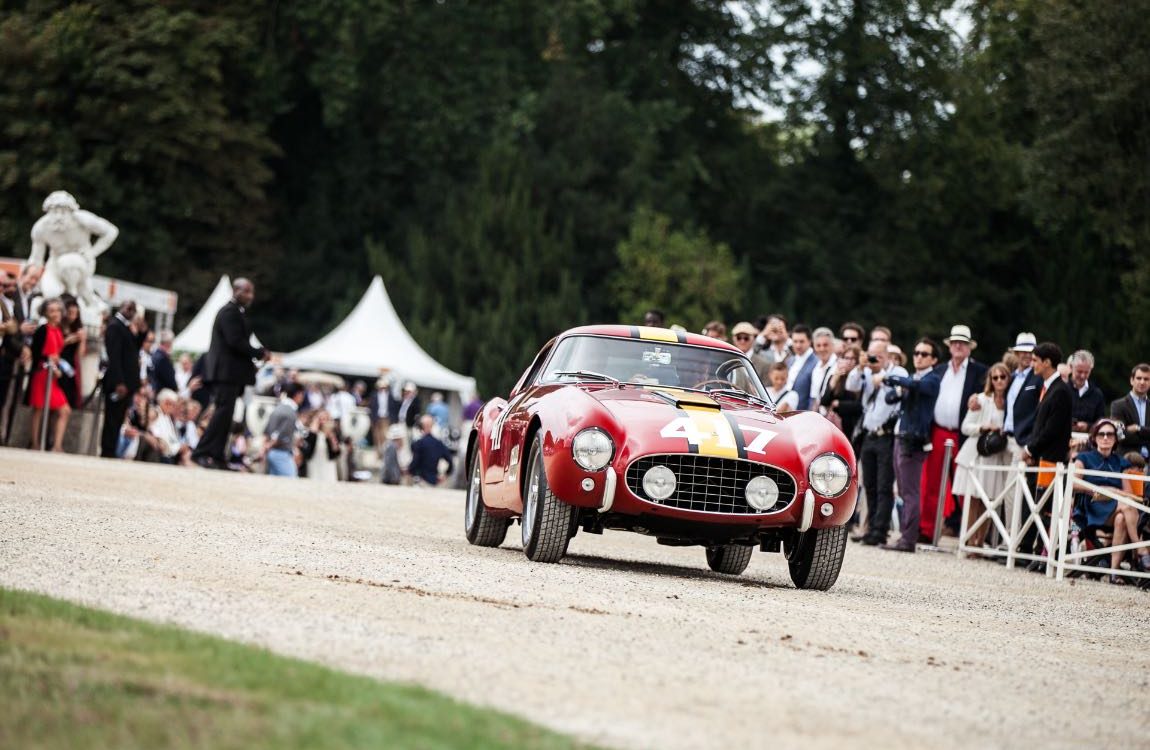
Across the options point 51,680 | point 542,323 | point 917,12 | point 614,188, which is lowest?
point 51,680

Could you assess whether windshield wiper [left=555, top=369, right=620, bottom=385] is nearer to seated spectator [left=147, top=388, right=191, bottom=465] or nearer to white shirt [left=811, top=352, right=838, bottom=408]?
white shirt [left=811, top=352, right=838, bottom=408]

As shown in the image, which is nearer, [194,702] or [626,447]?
[194,702]

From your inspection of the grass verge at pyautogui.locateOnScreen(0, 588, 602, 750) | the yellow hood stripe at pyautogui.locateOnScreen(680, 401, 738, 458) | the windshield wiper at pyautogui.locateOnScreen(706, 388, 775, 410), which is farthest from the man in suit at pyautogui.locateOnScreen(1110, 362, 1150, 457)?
the grass verge at pyautogui.locateOnScreen(0, 588, 602, 750)

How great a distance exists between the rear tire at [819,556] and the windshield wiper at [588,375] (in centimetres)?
177

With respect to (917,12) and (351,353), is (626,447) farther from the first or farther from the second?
(917,12)

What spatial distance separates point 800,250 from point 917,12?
27.4 ft

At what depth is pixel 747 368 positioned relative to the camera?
13906mm

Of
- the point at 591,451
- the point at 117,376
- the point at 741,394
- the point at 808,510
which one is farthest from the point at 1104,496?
the point at 117,376

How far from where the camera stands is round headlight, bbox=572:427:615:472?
11.9m

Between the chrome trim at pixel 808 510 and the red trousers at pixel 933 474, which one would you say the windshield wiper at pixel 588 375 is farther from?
the red trousers at pixel 933 474

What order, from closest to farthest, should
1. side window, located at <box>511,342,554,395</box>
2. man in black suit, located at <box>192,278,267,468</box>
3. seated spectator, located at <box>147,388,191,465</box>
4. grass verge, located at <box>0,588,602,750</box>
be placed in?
1. grass verge, located at <box>0,588,602,750</box>
2. side window, located at <box>511,342,554,395</box>
3. man in black suit, located at <box>192,278,267,468</box>
4. seated spectator, located at <box>147,388,191,465</box>

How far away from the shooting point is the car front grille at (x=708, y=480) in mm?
11969

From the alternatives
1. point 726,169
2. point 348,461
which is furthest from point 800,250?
point 348,461

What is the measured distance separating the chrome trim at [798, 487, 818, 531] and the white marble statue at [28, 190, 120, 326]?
17.9 m
